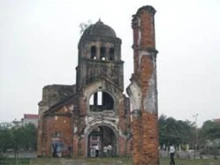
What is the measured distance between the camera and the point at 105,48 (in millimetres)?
30781

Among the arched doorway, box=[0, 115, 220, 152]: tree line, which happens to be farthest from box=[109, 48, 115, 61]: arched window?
box=[0, 115, 220, 152]: tree line

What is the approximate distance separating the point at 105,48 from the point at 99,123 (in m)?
6.50

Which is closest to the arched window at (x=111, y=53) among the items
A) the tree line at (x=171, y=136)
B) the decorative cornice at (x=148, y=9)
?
the tree line at (x=171, y=136)

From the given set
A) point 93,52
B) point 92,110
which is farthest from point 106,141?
point 93,52

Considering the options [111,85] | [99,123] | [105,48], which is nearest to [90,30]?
[105,48]

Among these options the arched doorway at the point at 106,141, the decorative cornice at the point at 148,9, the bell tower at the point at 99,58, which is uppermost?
the bell tower at the point at 99,58

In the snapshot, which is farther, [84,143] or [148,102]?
[84,143]

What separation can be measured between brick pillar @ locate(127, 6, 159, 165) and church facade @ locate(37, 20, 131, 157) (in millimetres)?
17910

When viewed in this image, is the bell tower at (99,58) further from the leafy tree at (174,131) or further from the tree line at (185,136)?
the leafy tree at (174,131)

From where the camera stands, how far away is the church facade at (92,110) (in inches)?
1106

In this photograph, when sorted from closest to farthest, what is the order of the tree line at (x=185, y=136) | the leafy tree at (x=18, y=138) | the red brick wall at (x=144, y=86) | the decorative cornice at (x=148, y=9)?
the red brick wall at (x=144, y=86)
the decorative cornice at (x=148, y=9)
the leafy tree at (x=18, y=138)
the tree line at (x=185, y=136)

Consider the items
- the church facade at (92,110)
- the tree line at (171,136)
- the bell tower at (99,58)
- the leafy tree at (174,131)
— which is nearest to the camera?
the church facade at (92,110)

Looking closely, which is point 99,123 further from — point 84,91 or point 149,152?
point 149,152

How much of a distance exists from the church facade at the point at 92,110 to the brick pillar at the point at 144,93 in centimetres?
1791
